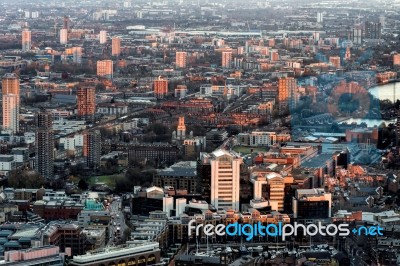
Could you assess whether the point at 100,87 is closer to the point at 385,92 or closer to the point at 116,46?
the point at 385,92

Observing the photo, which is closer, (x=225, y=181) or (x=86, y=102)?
(x=225, y=181)

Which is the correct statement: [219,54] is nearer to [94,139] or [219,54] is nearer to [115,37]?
[115,37]

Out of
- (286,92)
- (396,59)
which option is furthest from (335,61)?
(286,92)

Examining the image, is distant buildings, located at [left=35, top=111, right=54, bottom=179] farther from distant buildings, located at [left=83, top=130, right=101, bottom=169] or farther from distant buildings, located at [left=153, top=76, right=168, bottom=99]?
distant buildings, located at [left=153, top=76, right=168, bottom=99]

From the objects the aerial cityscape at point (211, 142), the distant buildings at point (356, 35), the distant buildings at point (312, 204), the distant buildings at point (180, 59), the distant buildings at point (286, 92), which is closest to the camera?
the aerial cityscape at point (211, 142)

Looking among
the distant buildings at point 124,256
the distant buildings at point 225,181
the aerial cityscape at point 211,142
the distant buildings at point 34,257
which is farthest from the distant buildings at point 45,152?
the distant buildings at point 34,257

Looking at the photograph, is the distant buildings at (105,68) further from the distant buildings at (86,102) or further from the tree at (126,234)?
the tree at (126,234)
